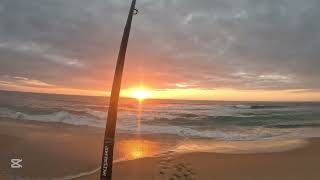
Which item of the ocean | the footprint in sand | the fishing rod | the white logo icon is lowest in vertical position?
the footprint in sand

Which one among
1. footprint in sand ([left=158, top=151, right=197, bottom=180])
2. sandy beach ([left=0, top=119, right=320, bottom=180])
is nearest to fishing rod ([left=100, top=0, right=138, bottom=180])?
footprint in sand ([left=158, top=151, right=197, bottom=180])

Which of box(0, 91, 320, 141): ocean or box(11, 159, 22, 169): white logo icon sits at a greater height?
box(0, 91, 320, 141): ocean

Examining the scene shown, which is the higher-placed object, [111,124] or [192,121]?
[111,124]

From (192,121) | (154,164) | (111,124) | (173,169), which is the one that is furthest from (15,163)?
(192,121)

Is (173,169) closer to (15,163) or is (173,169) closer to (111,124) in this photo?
(15,163)

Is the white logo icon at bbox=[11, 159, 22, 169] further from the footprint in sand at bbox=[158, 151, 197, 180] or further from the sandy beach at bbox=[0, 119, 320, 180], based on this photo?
the footprint in sand at bbox=[158, 151, 197, 180]

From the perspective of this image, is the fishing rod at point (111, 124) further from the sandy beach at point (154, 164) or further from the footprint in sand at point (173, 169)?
the sandy beach at point (154, 164)

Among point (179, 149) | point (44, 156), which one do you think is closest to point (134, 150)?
point (179, 149)

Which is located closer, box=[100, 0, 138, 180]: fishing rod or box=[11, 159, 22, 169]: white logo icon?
box=[100, 0, 138, 180]: fishing rod

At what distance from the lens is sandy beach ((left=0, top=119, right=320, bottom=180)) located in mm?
10492

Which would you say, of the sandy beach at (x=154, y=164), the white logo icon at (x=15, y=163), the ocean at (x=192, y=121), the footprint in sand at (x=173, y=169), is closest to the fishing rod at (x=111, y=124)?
the footprint in sand at (x=173, y=169)

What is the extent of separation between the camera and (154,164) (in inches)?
469

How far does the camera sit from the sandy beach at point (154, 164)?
10492 mm

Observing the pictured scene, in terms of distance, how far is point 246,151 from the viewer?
16.0m
